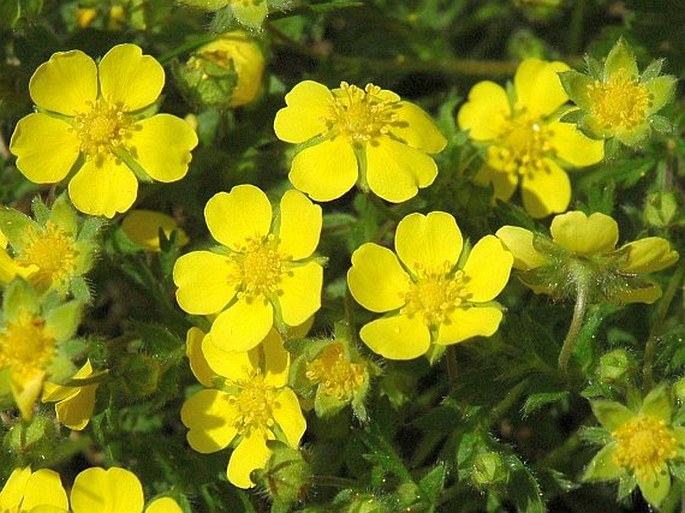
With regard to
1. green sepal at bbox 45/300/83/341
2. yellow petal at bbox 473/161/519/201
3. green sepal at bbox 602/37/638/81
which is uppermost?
green sepal at bbox 602/37/638/81

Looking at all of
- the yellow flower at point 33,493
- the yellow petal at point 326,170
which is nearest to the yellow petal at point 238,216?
the yellow petal at point 326,170

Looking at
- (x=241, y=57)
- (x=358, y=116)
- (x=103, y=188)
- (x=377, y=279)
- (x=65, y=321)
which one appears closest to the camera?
(x=65, y=321)

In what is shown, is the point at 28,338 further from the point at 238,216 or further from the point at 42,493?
the point at 238,216

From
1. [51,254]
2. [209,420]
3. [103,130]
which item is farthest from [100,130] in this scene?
[209,420]

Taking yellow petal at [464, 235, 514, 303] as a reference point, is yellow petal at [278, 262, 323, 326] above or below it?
below

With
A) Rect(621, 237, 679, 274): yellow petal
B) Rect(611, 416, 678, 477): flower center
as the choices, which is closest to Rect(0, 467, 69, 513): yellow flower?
Rect(611, 416, 678, 477): flower center

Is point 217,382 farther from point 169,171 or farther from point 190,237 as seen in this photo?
point 190,237

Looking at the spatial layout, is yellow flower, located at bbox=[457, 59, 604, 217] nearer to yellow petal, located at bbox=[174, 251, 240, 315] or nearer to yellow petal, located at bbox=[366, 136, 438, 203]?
yellow petal, located at bbox=[366, 136, 438, 203]
